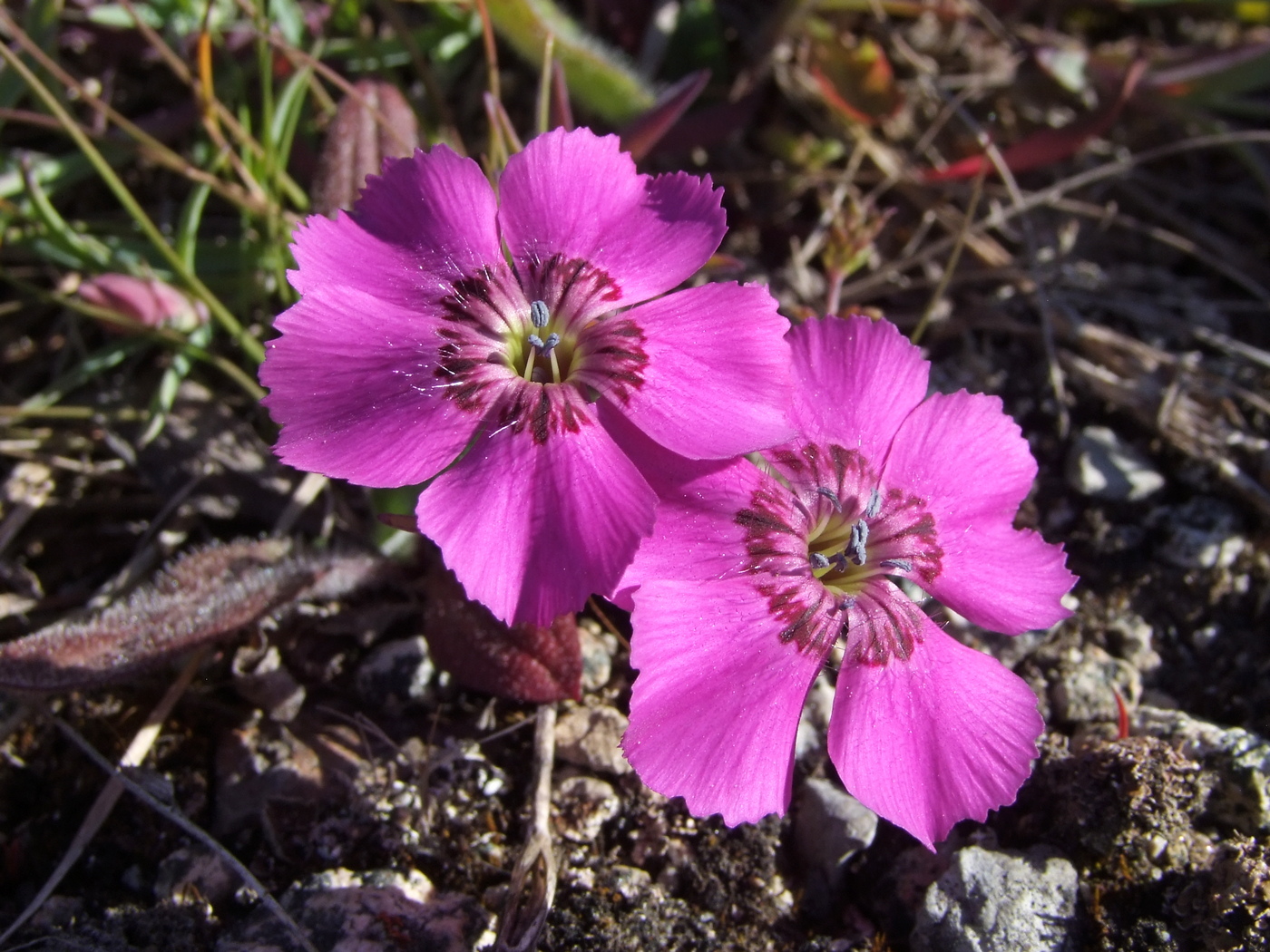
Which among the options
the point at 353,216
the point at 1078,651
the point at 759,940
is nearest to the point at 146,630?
the point at 353,216

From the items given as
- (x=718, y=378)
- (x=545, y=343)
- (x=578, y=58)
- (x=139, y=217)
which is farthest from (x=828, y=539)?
(x=139, y=217)

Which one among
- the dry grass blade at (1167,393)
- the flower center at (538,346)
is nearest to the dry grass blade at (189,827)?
the flower center at (538,346)

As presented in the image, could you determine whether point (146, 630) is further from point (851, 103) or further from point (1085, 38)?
point (1085, 38)

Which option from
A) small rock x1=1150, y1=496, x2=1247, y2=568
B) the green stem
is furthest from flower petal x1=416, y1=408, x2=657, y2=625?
small rock x1=1150, y1=496, x2=1247, y2=568

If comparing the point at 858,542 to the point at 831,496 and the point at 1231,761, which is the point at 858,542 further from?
the point at 1231,761

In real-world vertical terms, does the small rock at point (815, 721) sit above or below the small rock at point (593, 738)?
below

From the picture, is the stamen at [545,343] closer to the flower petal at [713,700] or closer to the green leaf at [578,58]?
the flower petal at [713,700]

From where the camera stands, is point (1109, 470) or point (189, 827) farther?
point (1109, 470)
